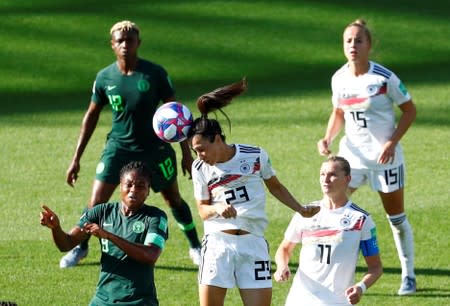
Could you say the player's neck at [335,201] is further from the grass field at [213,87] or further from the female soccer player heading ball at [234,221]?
the grass field at [213,87]

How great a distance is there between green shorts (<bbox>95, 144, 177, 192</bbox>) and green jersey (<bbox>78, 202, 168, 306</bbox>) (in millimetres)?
3364

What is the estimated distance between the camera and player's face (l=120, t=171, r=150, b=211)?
8.49m

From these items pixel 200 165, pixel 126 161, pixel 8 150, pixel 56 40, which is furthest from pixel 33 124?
pixel 200 165

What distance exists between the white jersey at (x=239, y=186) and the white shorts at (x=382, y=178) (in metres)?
2.57

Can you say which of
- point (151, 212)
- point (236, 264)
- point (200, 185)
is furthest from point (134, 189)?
point (236, 264)

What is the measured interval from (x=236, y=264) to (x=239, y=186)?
0.56 meters

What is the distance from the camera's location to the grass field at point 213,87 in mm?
12297

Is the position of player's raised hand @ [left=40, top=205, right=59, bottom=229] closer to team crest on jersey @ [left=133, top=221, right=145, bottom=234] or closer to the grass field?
team crest on jersey @ [left=133, top=221, right=145, bottom=234]

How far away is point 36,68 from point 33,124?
14.4ft

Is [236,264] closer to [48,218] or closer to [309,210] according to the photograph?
[309,210]

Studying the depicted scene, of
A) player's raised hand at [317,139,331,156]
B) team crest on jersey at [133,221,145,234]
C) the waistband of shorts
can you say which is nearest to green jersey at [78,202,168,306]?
team crest on jersey at [133,221,145,234]

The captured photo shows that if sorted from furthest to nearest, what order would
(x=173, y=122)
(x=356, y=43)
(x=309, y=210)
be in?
(x=356, y=43) → (x=173, y=122) → (x=309, y=210)

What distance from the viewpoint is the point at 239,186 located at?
910 cm

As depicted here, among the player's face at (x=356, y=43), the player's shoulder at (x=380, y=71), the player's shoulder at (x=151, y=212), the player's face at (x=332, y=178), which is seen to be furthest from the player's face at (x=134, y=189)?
the player's shoulder at (x=380, y=71)
